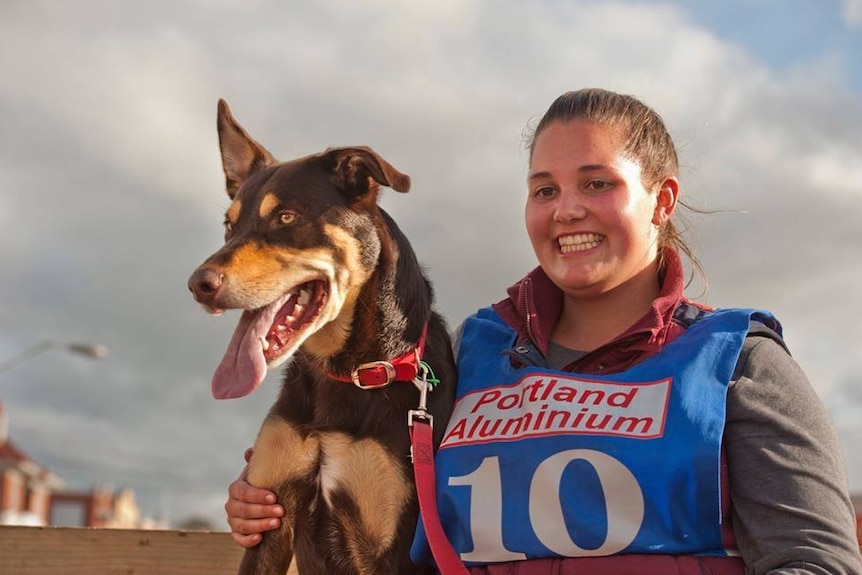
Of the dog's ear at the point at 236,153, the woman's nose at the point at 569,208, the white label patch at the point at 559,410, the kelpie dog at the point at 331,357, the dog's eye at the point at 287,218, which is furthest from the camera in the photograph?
the dog's ear at the point at 236,153

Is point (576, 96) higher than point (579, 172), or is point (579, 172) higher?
point (576, 96)

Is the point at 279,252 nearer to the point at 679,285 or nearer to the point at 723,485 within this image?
the point at 679,285

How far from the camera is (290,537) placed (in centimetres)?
357

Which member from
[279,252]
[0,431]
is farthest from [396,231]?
[0,431]


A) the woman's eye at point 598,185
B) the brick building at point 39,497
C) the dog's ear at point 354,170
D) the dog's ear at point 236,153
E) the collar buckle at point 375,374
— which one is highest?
the brick building at point 39,497

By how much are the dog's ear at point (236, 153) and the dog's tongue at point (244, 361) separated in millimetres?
950

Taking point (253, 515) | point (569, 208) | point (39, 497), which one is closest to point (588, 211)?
point (569, 208)

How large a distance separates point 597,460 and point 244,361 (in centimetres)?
129

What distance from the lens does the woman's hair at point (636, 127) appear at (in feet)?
11.4

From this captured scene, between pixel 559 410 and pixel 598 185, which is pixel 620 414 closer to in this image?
pixel 559 410

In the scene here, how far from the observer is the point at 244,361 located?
3.44 meters

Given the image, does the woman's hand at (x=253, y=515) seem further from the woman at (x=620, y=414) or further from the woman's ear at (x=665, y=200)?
the woman's ear at (x=665, y=200)

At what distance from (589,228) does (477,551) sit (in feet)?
3.77

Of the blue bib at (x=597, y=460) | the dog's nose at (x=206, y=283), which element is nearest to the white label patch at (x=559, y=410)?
the blue bib at (x=597, y=460)
